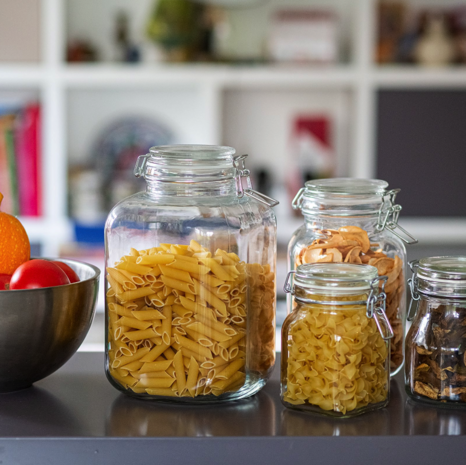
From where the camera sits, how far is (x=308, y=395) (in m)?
0.62

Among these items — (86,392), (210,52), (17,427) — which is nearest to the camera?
(17,427)

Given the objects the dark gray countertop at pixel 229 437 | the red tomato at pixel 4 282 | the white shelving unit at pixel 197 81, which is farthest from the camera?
the white shelving unit at pixel 197 81

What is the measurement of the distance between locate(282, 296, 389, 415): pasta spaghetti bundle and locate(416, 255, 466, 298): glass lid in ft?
0.23

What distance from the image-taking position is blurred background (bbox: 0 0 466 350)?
2.48 meters

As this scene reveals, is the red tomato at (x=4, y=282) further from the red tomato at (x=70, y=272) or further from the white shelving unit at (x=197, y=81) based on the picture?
the white shelving unit at (x=197, y=81)

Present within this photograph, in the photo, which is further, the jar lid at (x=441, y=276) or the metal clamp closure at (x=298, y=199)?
the metal clamp closure at (x=298, y=199)

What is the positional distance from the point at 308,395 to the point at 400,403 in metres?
0.11

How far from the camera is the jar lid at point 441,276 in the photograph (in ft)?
2.06

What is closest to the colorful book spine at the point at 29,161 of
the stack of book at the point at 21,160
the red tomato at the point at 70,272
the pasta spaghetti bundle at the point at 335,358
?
the stack of book at the point at 21,160

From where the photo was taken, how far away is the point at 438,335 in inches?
24.9

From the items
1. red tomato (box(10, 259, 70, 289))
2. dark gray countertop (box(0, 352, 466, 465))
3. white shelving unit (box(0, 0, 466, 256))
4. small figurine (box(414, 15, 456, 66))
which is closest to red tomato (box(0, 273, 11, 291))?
red tomato (box(10, 259, 70, 289))

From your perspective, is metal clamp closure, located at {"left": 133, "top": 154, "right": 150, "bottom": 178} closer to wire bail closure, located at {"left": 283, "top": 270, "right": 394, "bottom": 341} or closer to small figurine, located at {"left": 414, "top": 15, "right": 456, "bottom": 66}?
wire bail closure, located at {"left": 283, "top": 270, "right": 394, "bottom": 341}

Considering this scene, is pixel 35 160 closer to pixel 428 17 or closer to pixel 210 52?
pixel 210 52

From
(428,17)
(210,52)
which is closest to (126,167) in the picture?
(210,52)
